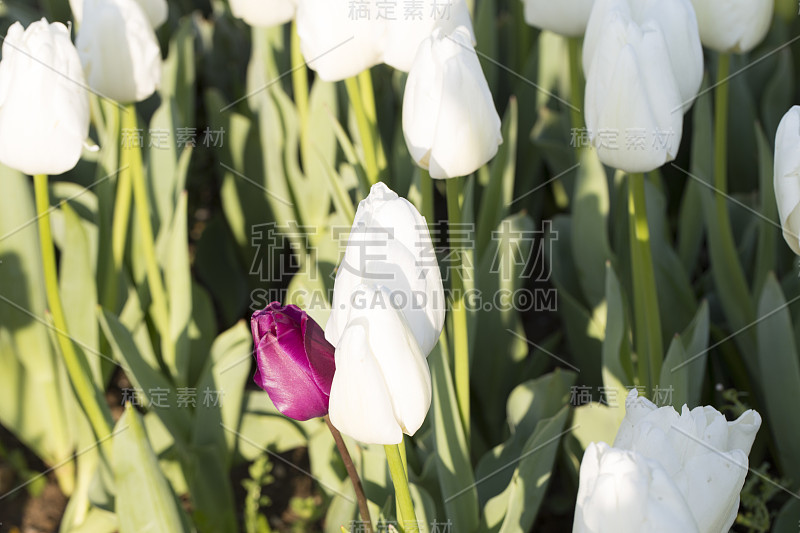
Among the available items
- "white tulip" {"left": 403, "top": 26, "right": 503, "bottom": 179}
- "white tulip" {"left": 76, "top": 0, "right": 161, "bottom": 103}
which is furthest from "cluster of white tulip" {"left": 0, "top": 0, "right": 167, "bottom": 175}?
"white tulip" {"left": 403, "top": 26, "right": 503, "bottom": 179}

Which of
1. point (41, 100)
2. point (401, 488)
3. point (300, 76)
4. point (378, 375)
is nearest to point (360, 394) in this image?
point (378, 375)

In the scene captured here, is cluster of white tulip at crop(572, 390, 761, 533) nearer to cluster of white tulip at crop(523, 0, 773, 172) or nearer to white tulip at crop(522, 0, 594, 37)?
cluster of white tulip at crop(523, 0, 773, 172)

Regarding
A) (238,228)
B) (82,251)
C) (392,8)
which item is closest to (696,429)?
(392,8)

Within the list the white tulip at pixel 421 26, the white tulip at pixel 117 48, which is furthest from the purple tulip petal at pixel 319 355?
the white tulip at pixel 117 48

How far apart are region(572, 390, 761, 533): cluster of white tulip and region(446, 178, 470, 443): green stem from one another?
32cm

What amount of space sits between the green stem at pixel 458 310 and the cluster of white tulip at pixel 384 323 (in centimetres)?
29

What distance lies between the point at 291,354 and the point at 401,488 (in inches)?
5.4

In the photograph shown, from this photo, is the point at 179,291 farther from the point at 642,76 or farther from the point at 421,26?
A: the point at 642,76

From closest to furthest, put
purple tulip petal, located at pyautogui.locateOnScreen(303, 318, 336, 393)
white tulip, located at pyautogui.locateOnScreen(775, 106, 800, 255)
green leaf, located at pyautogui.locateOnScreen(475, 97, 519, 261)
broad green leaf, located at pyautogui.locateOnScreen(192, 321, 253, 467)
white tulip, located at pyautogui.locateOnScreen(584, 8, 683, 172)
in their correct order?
purple tulip petal, located at pyautogui.locateOnScreen(303, 318, 336, 393), white tulip, located at pyautogui.locateOnScreen(775, 106, 800, 255), white tulip, located at pyautogui.locateOnScreen(584, 8, 683, 172), broad green leaf, located at pyautogui.locateOnScreen(192, 321, 253, 467), green leaf, located at pyautogui.locateOnScreen(475, 97, 519, 261)

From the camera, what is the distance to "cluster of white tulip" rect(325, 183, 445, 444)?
1.80 ft

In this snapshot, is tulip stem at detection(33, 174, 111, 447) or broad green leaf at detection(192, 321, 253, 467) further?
broad green leaf at detection(192, 321, 253, 467)

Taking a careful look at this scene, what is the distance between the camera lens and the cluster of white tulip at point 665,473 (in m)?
0.50

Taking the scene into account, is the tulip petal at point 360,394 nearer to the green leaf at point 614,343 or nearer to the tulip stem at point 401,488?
the tulip stem at point 401,488

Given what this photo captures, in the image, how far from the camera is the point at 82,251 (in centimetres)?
126
